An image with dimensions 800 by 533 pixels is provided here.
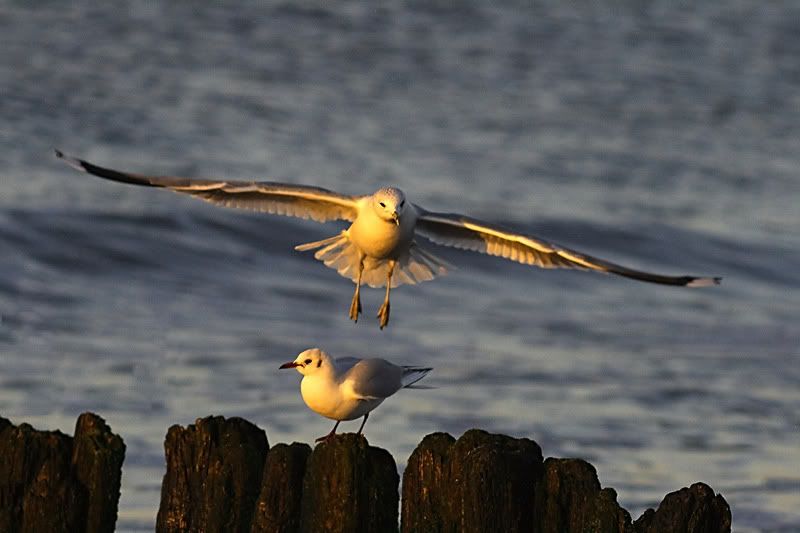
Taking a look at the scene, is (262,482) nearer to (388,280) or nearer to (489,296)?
(388,280)

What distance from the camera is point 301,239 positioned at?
58.8ft

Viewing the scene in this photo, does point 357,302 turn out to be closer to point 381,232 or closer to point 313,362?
point 381,232

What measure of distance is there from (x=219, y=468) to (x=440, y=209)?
11.0 metres

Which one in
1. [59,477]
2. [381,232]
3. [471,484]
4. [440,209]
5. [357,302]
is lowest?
[59,477]

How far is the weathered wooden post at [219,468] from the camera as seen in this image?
7.32 m

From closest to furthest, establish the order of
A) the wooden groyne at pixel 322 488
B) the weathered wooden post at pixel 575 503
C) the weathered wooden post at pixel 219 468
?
the weathered wooden post at pixel 575 503
the wooden groyne at pixel 322 488
the weathered wooden post at pixel 219 468

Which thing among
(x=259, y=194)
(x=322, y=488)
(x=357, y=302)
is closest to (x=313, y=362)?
(x=322, y=488)

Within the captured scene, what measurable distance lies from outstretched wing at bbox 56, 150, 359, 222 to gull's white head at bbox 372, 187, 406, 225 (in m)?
0.37

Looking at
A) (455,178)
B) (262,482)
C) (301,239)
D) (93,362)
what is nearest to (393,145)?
(455,178)

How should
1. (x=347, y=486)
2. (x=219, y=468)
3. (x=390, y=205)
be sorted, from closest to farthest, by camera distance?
(x=347, y=486) → (x=219, y=468) → (x=390, y=205)

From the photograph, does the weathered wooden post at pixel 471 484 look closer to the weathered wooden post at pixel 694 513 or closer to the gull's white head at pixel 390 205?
the weathered wooden post at pixel 694 513

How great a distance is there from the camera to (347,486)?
7.05 m

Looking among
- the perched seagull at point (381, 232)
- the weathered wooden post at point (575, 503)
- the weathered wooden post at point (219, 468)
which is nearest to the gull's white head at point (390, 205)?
the perched seagull at point (381, 232)

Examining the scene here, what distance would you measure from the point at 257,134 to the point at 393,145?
154 cm
